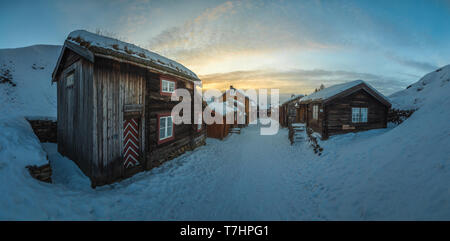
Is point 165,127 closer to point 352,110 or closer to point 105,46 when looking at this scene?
point 105,46

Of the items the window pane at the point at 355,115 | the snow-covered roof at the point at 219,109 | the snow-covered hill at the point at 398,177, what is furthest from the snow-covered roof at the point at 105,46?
the window pane at the point at 355,115

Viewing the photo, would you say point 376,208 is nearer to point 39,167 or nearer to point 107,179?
point 107,179

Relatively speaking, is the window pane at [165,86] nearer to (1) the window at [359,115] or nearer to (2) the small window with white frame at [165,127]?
(2) the small window with white frame at [165,127]

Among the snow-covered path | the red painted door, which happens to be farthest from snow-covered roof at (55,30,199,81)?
the snow-covered path

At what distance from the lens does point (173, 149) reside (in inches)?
369

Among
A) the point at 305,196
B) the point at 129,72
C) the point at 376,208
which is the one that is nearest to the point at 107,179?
the point at 129,72

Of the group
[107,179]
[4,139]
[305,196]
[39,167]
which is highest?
[4,139]

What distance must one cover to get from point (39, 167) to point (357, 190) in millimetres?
10346

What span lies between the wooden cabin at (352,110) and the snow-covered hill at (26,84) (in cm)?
2248

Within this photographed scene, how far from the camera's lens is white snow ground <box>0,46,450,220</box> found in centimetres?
372

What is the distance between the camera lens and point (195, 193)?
573cm

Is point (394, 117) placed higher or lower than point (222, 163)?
higher

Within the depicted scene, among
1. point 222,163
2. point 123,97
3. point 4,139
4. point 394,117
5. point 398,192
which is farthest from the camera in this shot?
point 394,117
